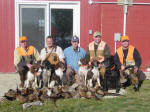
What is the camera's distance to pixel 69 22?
1078 centimetres

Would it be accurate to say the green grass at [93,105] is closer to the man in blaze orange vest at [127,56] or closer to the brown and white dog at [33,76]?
the brown and white dog at [33,76]

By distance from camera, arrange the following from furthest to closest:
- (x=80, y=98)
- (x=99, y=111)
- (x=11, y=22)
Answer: (x=11, y=22)
(x=80, y=98)
(x=99, y=111)

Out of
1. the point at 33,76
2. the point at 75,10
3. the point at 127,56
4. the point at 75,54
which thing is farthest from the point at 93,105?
the point at 75,10

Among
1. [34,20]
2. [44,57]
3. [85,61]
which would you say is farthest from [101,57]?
[34,20]

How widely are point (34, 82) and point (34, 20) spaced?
389cm

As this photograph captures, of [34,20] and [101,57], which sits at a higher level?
[34,20]

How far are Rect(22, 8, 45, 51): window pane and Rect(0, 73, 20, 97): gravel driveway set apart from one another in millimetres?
1608

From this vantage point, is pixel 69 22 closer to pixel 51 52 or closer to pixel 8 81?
pixel 51 52

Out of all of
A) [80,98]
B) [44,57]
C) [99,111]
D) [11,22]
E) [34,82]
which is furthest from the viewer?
[11,22]

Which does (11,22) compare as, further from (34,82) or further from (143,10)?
(143,10)

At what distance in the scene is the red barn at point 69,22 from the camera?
10.6m

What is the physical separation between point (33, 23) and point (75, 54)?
316 cm

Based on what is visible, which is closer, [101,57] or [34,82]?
[34,82]

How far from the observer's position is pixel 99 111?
5965mm
